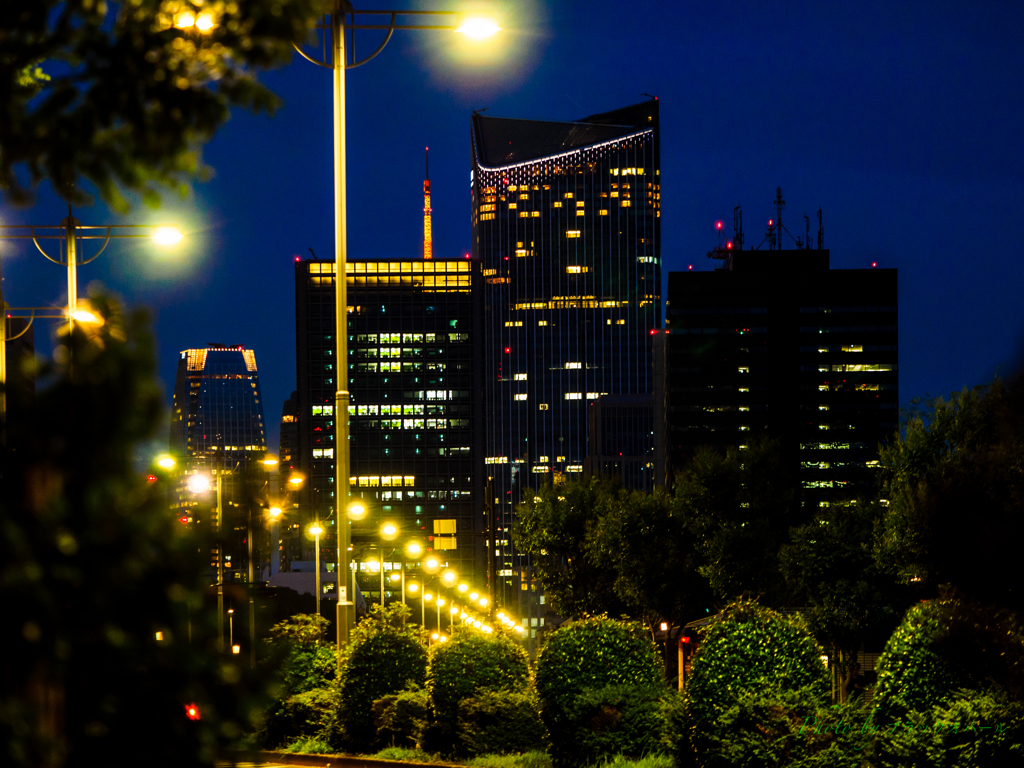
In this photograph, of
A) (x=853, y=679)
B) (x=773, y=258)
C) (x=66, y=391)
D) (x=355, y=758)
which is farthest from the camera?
(x=773, y=258)

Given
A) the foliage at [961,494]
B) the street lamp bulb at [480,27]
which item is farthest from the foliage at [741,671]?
the foliage at [961,494]

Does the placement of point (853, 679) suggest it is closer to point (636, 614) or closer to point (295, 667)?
point (636, 614)

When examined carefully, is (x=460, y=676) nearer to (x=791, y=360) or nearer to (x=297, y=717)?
(x=297, y=717)

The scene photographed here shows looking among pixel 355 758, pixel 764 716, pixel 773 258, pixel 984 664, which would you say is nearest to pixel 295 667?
pixel 355 758

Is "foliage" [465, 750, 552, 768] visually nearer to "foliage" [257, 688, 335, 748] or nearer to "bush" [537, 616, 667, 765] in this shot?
"bush" [537, 616, 667, 765]

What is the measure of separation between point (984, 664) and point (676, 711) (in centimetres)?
510

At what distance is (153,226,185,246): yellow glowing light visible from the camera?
65.1 feet

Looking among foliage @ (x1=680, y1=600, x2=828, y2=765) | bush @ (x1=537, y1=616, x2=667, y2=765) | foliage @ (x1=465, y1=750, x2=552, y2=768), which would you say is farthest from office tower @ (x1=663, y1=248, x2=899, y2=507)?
foliage @ (x1=680, y1=600, x2=828, y2=765)

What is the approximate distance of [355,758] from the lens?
19656mm

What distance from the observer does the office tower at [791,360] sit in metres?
→ 163

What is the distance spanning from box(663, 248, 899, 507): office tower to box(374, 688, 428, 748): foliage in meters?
144

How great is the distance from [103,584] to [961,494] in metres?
30.4

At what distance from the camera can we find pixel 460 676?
64.3ft

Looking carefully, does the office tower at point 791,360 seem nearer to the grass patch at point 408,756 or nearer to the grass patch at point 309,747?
the grass patch at point 309,747
